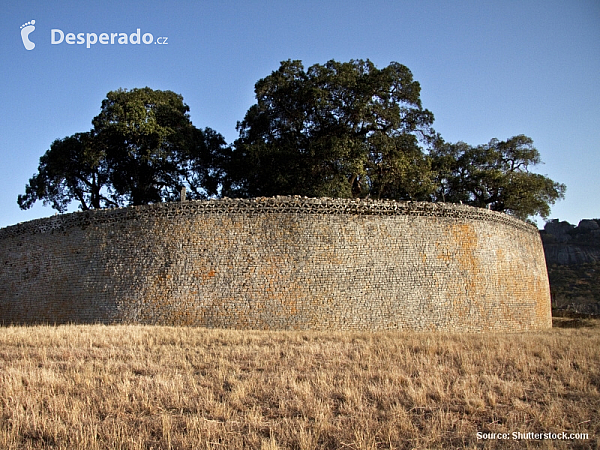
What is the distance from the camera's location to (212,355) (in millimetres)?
11086

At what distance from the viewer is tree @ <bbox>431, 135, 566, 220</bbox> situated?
28.0 m

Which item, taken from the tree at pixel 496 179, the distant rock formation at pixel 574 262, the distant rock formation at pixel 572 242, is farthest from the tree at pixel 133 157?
the distant rock formation at pixel 572 242

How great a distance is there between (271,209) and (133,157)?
1458cm

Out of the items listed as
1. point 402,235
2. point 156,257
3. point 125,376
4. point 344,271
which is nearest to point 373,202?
point 402,235

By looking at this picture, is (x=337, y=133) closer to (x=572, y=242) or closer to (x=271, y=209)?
(x=271, y=209)

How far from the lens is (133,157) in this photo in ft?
90.8

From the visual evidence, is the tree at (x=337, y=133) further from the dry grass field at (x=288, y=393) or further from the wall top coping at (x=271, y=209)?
the dry grass field at (x=288, y=393)

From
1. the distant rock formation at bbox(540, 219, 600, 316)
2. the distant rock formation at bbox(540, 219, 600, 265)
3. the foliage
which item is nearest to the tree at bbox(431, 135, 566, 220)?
the foliage

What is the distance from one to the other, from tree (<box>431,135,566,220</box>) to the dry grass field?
55.5ft

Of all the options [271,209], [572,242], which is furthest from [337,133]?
[572,242]

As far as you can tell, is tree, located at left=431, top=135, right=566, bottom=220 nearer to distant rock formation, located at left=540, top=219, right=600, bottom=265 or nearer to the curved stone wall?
the curved stone wall

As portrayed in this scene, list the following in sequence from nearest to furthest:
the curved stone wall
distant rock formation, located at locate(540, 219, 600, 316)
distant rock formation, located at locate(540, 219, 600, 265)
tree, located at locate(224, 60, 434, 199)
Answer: the curved stone wall → tree, located at locate(224, 60, 434, 199) → distant rock formation, located at locate(540, 219, 600, 316) → distant rock formation, located at locate(540, 219, 600, 265)

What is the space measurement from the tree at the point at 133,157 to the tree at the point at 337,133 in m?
5.32

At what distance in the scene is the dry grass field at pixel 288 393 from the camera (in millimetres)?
6270
